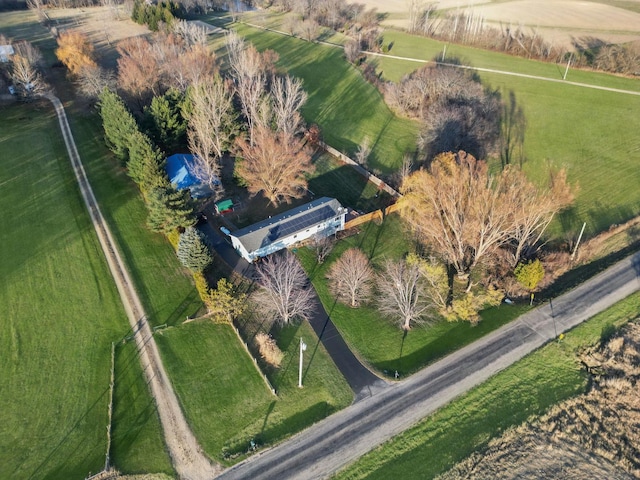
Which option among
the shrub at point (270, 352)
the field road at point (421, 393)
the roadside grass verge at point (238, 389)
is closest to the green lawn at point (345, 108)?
the field road at point (421, 393)

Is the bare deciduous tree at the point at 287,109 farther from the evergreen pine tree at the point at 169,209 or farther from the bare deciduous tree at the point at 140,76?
the bare deciduous tree at the point at 140,76

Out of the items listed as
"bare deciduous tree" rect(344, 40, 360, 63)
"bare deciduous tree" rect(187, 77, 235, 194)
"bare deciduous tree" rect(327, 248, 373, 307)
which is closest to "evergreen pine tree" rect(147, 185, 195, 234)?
"bare deciduous tree" rect(187, 77, 235, 194)

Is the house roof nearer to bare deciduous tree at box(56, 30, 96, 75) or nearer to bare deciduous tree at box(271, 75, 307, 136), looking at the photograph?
bare deciduous tree at box(271, 75, 307, 136)

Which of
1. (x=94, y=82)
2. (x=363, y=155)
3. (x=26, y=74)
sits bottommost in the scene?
(x=363, y=155)

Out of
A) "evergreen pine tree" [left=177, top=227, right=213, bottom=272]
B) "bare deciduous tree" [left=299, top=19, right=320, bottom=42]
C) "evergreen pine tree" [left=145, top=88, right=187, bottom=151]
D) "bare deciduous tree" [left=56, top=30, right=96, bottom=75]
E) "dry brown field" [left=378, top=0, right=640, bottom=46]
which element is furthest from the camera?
"bare deciduous tree" [left=299, top=19, right=320, bottom=42]

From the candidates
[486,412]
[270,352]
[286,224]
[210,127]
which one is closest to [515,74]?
[210,127]

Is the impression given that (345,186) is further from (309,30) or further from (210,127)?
(309,30)
